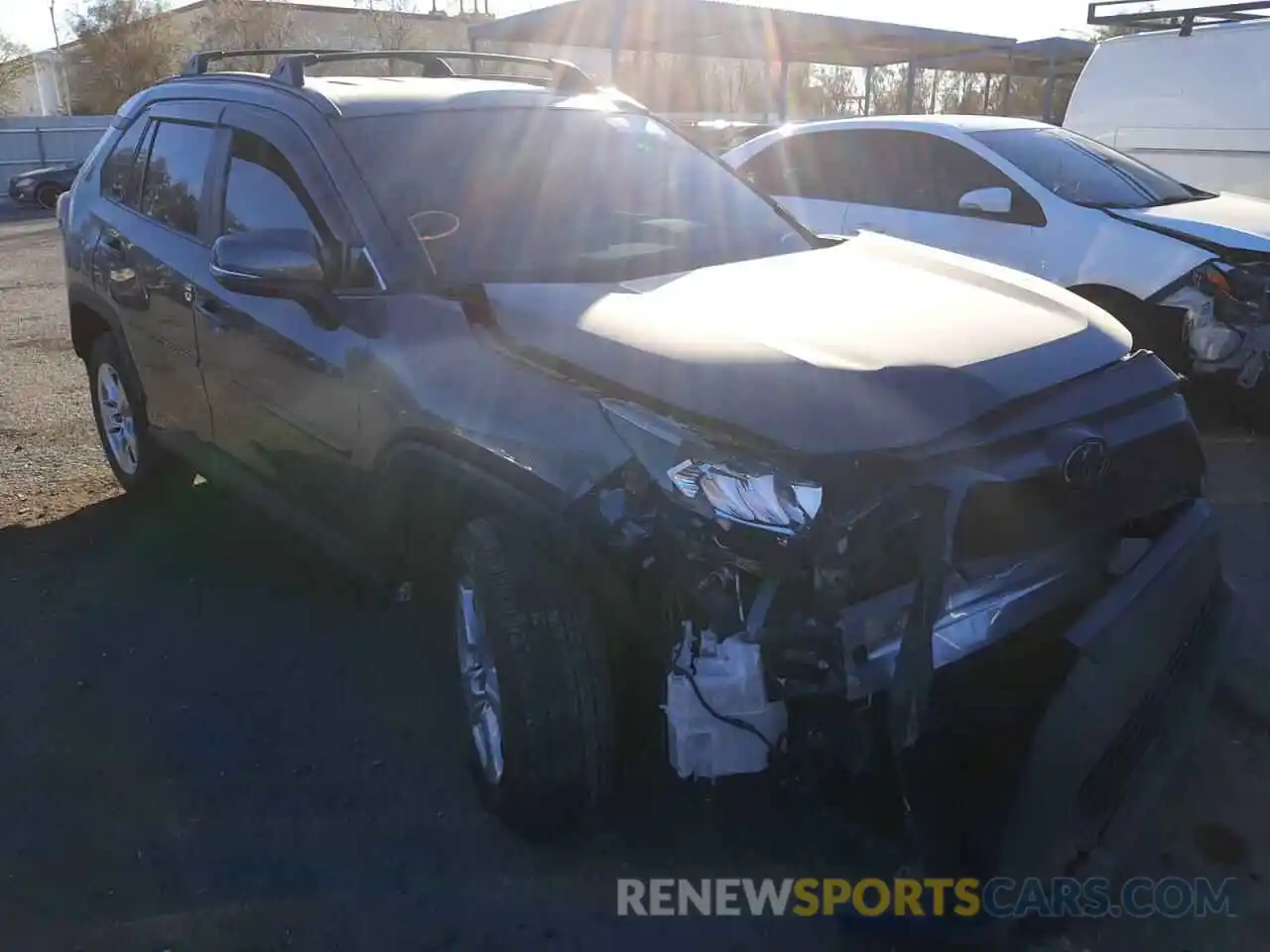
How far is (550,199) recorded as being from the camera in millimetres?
3383

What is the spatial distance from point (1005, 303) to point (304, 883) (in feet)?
7.67

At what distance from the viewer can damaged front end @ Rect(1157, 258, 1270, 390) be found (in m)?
5.39

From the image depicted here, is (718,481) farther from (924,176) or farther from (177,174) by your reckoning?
(924,176)

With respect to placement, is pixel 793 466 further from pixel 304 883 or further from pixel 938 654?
pixel 304 883

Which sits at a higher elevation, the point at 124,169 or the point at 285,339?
the point at 124,169

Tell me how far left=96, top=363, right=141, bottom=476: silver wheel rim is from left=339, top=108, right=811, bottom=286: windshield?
2.33 m

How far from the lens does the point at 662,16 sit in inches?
872

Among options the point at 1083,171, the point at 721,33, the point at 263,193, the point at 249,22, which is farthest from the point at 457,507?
the point at 249,22

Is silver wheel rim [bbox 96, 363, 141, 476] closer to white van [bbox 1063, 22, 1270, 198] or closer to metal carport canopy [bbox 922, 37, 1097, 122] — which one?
white van [bbox 1063, 22, 1270, 198]

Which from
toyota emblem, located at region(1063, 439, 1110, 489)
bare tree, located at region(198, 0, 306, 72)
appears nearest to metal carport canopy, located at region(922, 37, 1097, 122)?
bare tree, located at region(198, 0, 306, 72)

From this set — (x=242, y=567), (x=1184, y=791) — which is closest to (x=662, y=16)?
(x=242, y=567)

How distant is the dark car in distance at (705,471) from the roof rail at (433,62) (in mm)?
50

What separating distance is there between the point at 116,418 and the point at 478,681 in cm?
323

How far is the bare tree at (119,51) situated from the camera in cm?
3891
